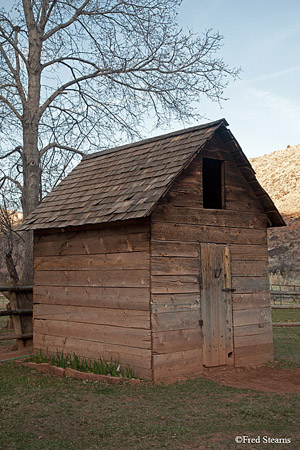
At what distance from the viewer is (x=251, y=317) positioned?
10688 mm

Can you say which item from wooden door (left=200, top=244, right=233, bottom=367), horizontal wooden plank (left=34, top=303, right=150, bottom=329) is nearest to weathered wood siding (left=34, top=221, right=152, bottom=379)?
horizontal wooden plank (left=34, top=303, right=150, bottom=329)

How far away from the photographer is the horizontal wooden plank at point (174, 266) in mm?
9094

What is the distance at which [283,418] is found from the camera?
22.8 feet

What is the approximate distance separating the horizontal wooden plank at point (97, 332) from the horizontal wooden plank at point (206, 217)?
2063 millimetres

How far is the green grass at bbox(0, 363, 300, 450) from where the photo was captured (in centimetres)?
617

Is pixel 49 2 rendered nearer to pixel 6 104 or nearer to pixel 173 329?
pixel 6 104

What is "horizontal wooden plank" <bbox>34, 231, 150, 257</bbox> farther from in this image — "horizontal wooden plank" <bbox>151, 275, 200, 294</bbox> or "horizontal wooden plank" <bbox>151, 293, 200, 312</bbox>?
"horizontal wooden plank" <bbox>151, 293, 200, 312</bbox>

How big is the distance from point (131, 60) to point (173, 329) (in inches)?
413

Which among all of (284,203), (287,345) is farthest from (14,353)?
(284,203)

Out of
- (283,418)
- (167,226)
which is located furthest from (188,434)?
(167,226)

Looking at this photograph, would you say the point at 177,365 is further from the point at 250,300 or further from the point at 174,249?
the point at 250,300

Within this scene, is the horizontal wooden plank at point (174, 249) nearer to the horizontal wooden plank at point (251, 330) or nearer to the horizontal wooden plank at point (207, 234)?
the horizontal wooden plank at point (207, 234)

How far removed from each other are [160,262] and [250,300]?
2.61m

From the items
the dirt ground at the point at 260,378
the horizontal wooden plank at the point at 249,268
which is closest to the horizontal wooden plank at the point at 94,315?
the dirt ground at the point at 260,378
